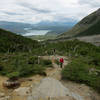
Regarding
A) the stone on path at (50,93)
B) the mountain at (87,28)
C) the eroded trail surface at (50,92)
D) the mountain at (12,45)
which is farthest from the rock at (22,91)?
the mountain at (87,28)

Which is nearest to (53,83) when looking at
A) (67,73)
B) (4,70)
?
(67,73)

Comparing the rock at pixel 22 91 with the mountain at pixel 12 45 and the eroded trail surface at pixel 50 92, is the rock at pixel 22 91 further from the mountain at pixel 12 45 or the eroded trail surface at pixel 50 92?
the mountain at pixel 12 45

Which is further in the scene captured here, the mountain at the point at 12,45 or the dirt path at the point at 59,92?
the mountain at the point at 12,45

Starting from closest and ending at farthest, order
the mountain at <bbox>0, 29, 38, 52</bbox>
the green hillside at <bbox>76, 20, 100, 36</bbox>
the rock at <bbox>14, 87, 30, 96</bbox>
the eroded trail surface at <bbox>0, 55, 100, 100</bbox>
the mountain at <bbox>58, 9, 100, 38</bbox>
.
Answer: the eroded trail surface at <bbox>0, 55, 100, 100</bbox> → the rock at <bbox>14, 87, 30, 96</bbox> → the mountain at <bbox>0, 29, 38, 52</bbox> → the green hillside at <bbox>76, 20, 100, 36</bbox> → the mountain at <bbox>58, 9, 100, 38</bbox>

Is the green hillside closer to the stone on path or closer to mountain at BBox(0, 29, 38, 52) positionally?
mountain at BBox(0, 29, 38, 52)

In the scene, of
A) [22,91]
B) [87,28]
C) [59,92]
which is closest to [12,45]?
[22,91]

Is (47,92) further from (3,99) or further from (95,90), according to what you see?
(95,90)

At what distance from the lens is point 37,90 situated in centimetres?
727

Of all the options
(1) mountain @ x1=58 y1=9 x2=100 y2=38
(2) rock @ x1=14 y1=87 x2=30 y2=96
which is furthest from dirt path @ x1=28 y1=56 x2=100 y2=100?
(1) mountain @ x1=58 y1=9 x2=100 y2=38

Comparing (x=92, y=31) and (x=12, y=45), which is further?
(x=92, y=31)

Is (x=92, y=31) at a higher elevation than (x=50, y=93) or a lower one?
higher

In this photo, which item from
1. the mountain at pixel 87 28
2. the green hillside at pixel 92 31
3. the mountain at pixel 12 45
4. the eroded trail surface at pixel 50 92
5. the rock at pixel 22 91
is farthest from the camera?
the mountain at pixel 87 28

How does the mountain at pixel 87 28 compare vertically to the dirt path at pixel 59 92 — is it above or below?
above

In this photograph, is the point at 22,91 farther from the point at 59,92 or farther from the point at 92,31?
the point at 92,31
